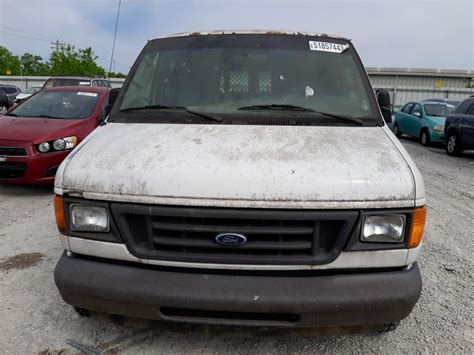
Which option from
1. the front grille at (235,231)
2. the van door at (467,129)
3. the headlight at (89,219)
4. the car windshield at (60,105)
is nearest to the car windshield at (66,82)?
the car windshield at (60,105)

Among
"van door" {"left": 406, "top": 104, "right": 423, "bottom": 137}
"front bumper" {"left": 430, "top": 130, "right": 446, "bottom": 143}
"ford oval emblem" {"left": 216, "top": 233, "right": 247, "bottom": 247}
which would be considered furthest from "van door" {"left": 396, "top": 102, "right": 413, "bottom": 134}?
"ford oval emblem" {"left": 216, "top": 233, "right": 247, "bottom": 247}

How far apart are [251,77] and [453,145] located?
10.5 meters

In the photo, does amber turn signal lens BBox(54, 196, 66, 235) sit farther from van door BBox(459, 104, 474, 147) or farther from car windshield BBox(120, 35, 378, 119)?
van door BBox(459, 104, 474, 147)

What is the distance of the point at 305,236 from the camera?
7.32 feet

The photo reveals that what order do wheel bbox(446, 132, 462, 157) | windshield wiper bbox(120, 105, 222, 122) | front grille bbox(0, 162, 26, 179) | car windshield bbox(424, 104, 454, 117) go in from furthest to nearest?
car windshield bbox(424, 104, 454, 117), wheel bbox(446, 132, 462, 157), front grille bbox(0, 162, 26, 179), windshield wiper bbox(120, 105, 222, 122)

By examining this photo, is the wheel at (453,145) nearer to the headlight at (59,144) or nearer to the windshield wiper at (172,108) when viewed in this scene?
the headlight at (59,144)

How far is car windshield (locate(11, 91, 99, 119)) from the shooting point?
7127 mm

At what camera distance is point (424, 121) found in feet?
46.9

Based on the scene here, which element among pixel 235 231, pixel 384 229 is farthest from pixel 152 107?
pixel 384 229

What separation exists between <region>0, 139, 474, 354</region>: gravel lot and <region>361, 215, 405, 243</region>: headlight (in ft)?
2.10

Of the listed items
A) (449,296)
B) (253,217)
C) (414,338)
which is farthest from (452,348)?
(253,217)

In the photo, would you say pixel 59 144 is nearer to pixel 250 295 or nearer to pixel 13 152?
pixel 13 152

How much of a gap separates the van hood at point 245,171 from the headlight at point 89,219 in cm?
9

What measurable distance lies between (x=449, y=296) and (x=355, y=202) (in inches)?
75.4
